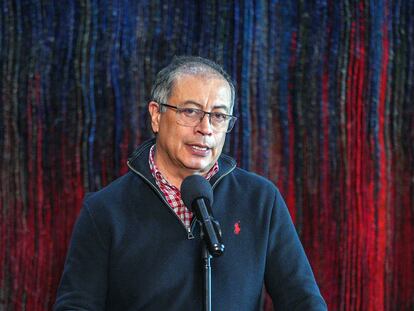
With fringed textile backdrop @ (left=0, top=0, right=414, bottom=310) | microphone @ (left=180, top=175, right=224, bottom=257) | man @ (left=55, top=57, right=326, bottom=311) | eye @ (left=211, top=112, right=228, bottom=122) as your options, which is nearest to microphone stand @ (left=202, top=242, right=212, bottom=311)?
microphone @ (left=180, top=175, right=224, bottom=257)

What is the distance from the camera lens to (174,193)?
1829 mm

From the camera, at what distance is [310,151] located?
85.2 inches

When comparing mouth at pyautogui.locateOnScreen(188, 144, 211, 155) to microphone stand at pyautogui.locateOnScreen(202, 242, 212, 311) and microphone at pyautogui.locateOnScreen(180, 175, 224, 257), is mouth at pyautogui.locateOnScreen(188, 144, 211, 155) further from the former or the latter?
microphone stand at pyautogui.locateOnScreen(202, 242, 212, 311)

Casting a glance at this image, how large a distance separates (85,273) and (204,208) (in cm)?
54

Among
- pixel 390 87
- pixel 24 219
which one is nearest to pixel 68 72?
pixel 24 219

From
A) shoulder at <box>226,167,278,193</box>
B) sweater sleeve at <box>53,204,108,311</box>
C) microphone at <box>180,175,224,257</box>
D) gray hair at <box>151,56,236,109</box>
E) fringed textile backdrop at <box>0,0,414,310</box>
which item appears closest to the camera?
microphone at <box>180,175,224,257</box>

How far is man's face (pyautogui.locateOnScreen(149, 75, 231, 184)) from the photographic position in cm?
173

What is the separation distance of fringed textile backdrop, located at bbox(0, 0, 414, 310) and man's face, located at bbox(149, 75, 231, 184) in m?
0.39

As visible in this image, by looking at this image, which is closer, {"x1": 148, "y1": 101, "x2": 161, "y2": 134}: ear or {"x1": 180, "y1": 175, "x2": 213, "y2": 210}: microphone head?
{"x1": 180, "y1": 175, "x2": 213, "y2": 210}: microphone head

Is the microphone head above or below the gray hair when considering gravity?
below

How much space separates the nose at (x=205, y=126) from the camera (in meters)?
1.71

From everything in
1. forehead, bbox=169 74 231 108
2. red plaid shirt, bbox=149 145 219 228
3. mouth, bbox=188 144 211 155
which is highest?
forehead, bbox=169 74 231 108

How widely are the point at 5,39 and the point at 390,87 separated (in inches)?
49.8

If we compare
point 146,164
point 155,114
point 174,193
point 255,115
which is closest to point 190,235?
point 174,193
